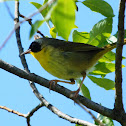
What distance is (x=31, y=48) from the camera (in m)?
4.31

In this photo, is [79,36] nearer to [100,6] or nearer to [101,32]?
[101,32]

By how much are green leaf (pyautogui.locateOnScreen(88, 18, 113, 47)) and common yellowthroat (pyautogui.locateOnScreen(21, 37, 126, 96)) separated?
0.49 meters

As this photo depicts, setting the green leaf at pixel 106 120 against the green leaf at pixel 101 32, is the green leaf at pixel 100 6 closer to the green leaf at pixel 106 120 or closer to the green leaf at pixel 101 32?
the green leaf at pixel 101 32

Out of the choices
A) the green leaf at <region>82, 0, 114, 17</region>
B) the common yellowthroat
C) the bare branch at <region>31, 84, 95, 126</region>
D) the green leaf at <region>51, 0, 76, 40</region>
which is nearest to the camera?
the green leaf at <region>51, 0, 76, 40</region>

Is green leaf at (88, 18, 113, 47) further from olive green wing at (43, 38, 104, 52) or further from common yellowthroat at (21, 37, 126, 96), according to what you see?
olive green wing at (43, 38, 104, 52)

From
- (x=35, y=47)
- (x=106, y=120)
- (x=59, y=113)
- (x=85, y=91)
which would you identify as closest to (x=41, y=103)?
(x=59, y=113)

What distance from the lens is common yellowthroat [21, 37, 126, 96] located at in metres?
3.71

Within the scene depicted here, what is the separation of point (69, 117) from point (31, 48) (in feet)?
7.08

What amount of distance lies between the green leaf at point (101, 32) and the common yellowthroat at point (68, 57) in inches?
19.5

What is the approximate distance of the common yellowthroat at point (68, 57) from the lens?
3.71 meters

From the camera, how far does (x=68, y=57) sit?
12.6 feet

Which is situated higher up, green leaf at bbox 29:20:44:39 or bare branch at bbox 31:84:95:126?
green leaf at bbox 29:20:44:39

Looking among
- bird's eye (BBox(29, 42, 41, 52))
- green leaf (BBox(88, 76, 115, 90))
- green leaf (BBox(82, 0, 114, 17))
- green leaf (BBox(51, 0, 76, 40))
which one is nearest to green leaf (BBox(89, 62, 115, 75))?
green leaf (BBox(88, 76, 115, 90))

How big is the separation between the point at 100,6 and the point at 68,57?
145cm
